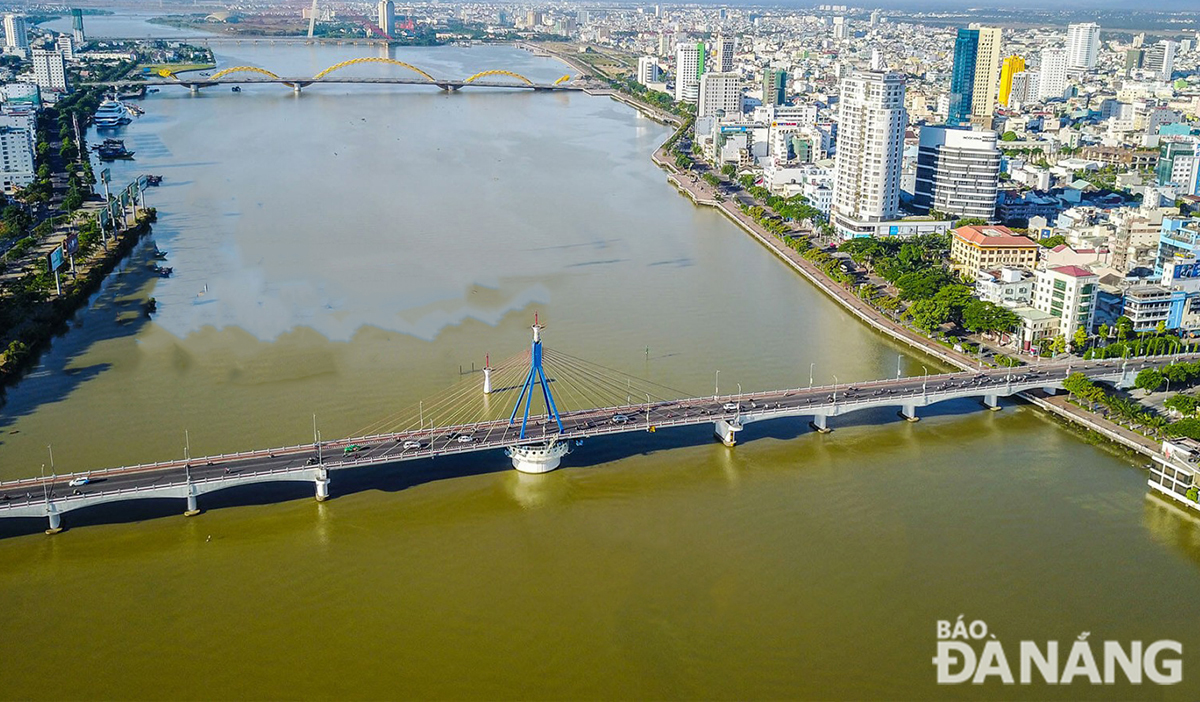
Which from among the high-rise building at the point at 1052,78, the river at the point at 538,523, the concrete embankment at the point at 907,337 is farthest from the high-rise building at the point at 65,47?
the high-rise building at the point at 1052,78

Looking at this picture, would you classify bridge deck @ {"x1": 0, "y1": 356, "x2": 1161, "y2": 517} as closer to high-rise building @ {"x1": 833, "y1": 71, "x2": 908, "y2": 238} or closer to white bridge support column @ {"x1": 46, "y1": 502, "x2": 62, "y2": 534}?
white bridge support column @ {"x1": 46, "y1": 502, "x2": 62, "y2": 534}

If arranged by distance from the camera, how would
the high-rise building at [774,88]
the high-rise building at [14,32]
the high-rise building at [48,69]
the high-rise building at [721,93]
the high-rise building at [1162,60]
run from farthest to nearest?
the high-rise building at [14,32], the high-rise building at [1162,60], the high-rise building at [774,88], the high-rise building at [48,69], the high-rise building at [721,93]

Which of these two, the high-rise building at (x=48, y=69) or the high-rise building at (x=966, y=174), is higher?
the high-rise building at (x=48, y=69)

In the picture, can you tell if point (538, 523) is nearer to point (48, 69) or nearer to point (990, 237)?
point (990, 237)

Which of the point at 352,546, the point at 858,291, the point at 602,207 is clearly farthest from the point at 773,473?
the point at 602,207

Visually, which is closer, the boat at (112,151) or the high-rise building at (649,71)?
the boat at (112,151)

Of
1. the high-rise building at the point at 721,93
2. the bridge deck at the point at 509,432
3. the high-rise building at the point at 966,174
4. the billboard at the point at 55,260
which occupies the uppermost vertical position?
the high-rise building at the point at 721,93

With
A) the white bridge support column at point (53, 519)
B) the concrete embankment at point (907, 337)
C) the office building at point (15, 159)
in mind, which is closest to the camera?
the white bridge support column at point (53, 519)

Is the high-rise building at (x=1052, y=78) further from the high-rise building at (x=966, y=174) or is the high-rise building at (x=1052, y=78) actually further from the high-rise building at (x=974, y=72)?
the high-rise building at (x=966, y=174)
